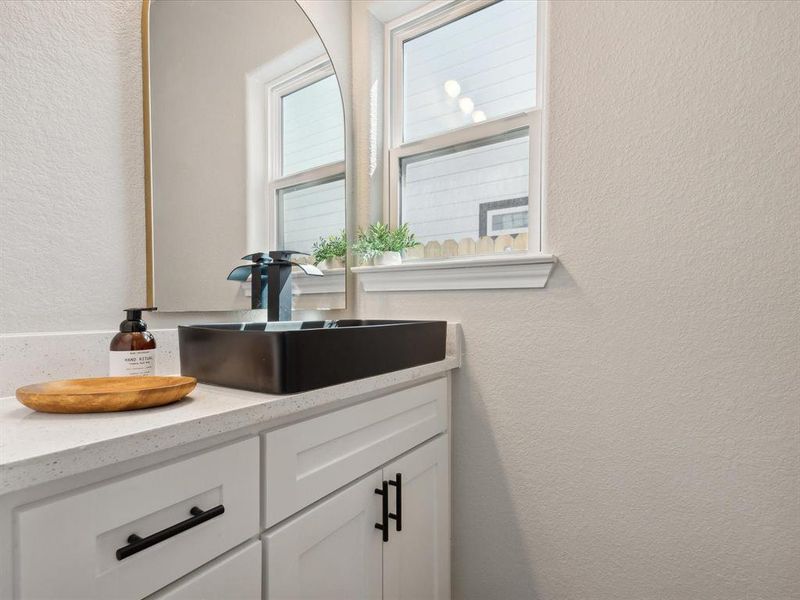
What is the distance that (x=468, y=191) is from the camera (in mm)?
1422

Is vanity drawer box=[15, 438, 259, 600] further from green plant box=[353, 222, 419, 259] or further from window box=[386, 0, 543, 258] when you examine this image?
window box=[386, 0, 543, 258]

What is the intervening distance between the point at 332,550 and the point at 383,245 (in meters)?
0.89

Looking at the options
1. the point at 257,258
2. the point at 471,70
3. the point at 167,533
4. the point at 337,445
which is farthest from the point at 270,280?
the point at 471,70

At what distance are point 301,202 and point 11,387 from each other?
33.9 inches

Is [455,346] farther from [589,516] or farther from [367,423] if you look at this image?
[589,516]

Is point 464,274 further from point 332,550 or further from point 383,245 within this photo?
point 332,550

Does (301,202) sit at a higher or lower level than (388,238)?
higher

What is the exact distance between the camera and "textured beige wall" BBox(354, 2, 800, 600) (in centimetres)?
92

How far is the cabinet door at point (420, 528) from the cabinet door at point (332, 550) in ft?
0.18

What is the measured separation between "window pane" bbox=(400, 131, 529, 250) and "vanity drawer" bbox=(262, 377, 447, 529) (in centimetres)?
52

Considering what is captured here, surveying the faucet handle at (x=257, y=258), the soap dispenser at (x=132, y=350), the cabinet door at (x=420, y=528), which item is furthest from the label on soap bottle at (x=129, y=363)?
the cabinet door at (x=420, y=528)

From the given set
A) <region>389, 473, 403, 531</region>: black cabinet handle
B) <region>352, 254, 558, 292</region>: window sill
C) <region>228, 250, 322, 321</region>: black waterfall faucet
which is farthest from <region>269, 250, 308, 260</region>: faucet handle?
<region>389, 473, 403, 531</region>: black cabinet handle

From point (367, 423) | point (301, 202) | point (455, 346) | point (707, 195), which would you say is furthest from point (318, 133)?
point (707, 195)

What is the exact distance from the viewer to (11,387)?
0.76 meters
